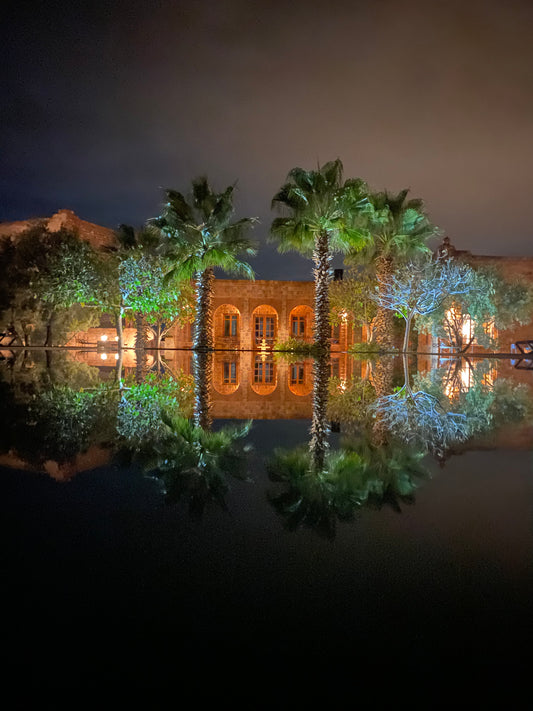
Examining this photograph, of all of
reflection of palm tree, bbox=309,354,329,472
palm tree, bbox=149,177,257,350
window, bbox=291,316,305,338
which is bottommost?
reflection of palm tree, bbox=309,354,329,472

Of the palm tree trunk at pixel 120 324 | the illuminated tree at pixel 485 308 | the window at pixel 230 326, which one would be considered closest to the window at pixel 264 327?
the window at pixel 230 326

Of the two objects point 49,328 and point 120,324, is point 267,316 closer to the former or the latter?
point 120,324

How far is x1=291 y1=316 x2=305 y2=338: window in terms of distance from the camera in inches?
1714

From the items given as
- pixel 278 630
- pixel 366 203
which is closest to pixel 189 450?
pixel 278 630

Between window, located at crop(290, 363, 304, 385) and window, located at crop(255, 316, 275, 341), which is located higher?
window, located at crop(255, 316, 275, 341)

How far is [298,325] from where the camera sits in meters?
44.1

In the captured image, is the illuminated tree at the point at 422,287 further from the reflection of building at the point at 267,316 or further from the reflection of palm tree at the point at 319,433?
the reflection of palm tree at the point at 319,433

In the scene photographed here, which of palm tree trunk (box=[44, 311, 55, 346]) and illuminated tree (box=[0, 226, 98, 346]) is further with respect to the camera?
palm tree trunk (box=[44, 311, 55, 346])

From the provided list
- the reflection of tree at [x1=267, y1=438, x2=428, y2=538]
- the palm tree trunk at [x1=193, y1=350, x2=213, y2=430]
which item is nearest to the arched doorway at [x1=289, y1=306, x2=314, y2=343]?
the palm tree trunk at [x1=193, y1=350, x2=213, y2=430]

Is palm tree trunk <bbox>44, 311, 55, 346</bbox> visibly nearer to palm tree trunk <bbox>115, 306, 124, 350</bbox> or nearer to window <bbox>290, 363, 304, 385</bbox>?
palm tree trunk <bbox>115, 306, 124, 350</bbox>

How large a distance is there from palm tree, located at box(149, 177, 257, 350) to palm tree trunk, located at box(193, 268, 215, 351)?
0.16 ft

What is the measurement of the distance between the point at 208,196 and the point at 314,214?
5.05 meters

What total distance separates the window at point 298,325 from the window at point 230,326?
471 centimetres

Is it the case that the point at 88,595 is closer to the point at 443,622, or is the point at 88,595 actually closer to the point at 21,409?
the point at 443,622
